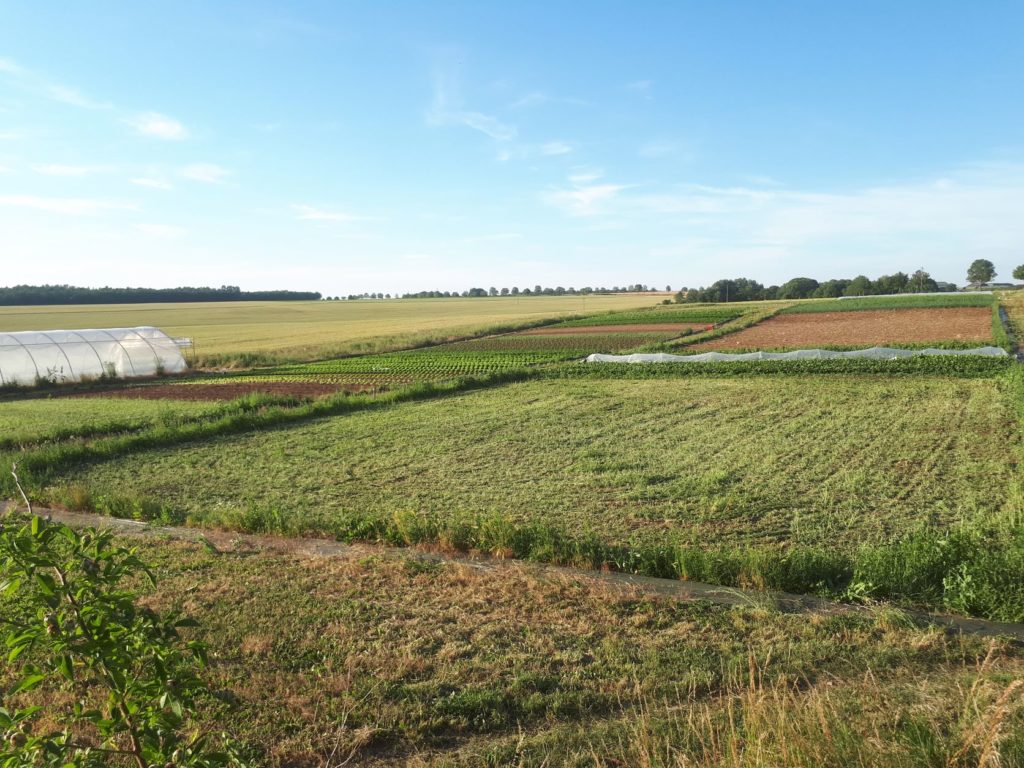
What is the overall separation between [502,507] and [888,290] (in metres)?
107

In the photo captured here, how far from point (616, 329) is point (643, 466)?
118 ft

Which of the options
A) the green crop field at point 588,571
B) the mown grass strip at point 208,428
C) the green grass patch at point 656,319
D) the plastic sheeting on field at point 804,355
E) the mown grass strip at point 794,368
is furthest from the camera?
the green grass patch at point 656,319

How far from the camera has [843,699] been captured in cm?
438

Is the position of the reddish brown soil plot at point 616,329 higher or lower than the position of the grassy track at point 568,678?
higher

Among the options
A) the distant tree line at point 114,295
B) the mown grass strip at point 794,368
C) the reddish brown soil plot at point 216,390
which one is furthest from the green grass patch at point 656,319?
the distant tree line at point 114,295

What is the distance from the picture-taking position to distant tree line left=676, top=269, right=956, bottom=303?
9606cm

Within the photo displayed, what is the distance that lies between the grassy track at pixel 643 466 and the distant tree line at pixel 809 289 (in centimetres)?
7832

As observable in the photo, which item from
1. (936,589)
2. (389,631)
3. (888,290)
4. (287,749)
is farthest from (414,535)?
(888,290)

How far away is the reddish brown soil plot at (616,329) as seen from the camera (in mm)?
45688

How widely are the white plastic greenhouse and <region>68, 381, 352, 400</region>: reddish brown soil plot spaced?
3.29 meters

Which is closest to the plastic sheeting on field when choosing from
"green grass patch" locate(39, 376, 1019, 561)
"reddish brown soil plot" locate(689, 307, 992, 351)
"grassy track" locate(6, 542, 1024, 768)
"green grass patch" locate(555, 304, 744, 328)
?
"reddish brown soil plot" locate(689, 307, 992, 351)

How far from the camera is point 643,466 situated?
12.2 meters

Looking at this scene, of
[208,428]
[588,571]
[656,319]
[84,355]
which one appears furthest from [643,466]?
[656,319]

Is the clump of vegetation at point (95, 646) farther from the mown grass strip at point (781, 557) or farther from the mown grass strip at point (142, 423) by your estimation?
the mown grass strip at point (142, 423)
